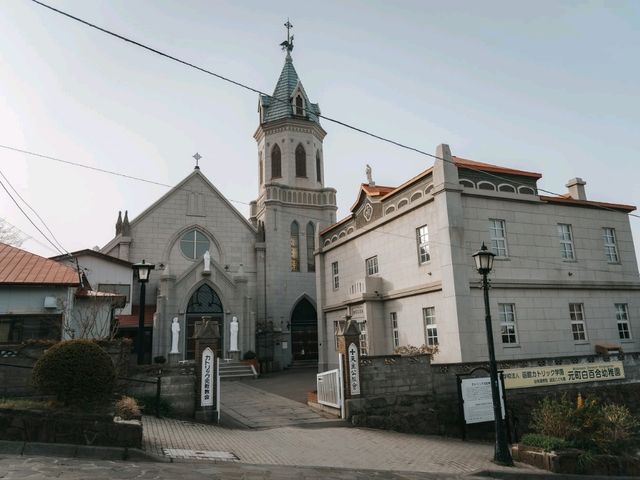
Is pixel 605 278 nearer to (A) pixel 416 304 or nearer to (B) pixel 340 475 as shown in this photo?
(A) pixel 416 304

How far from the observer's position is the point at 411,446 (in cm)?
1203

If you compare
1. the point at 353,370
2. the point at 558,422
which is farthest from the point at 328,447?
the point at 558,422

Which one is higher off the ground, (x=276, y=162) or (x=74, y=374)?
(x=276, y=162)

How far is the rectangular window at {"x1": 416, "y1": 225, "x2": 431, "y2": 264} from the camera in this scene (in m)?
19.1

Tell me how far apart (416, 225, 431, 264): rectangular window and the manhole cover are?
1180cm

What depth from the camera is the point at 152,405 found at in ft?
43.6

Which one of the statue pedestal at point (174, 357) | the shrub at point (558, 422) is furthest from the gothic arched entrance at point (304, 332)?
the shrub at point (558, 422)

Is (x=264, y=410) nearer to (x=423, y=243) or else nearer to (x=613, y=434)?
(x=423, y=243)

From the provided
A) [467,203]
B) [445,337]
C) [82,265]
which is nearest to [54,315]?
[82,265]

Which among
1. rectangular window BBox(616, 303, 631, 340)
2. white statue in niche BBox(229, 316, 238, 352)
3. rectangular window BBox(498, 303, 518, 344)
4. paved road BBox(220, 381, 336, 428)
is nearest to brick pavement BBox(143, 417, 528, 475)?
paved road BBox(220, 381, 336, 428)

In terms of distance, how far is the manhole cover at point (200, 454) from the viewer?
30.2 ft

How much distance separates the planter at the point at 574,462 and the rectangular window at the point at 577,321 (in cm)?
906

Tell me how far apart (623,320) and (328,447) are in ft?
54.4

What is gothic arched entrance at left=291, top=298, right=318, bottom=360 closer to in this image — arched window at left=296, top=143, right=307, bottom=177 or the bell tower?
the bell tower
